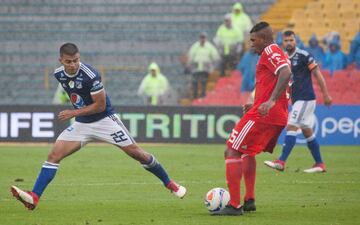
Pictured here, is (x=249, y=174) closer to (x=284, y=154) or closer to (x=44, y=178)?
(x=44, y=178)

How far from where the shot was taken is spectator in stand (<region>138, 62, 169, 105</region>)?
29391mm

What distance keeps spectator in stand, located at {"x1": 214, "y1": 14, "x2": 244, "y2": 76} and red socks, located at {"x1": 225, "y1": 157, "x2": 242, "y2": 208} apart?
62.0 ft

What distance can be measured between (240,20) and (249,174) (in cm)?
1950

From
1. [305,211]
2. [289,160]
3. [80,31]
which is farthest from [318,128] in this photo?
[305,211]

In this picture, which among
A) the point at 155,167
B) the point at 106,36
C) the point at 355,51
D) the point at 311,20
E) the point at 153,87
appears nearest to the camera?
the point at 155,167

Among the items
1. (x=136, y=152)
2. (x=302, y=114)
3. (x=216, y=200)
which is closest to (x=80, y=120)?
(x=136, y=152)

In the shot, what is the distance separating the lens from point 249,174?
1209cm

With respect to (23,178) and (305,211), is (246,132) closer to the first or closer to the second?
(305,211)

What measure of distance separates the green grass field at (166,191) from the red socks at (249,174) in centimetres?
30

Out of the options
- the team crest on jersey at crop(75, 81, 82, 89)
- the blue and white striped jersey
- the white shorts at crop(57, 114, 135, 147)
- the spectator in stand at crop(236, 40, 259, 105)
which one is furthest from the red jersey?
the spectator in stand at crop(236, 40, 259, 105)

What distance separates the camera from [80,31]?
33.8 meters

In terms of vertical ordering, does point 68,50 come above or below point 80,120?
A: above

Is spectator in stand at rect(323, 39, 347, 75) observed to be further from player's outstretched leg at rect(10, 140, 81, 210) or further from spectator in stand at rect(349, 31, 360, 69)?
player's outstretched leg at rect(10, 140, 81, 210)

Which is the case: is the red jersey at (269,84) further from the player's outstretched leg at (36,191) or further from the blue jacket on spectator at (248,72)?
the blue jacket on spectator at (248,72)
